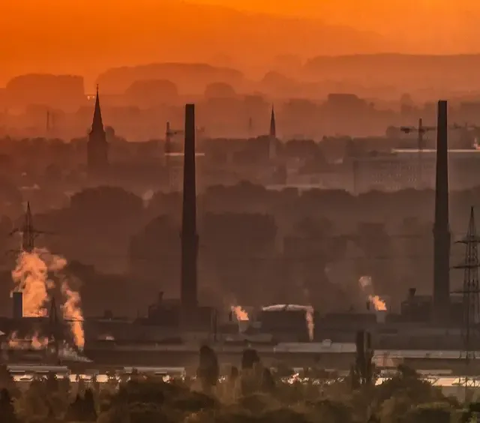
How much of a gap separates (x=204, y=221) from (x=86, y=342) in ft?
2.78

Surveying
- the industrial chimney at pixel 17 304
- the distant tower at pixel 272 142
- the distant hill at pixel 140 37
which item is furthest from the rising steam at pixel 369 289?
the industrial chimney at pixel 17 304

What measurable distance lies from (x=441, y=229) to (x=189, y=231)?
4.10 ft

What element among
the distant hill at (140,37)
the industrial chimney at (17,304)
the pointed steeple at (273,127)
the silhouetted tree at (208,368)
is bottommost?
the silhouetted tree at (208,368)

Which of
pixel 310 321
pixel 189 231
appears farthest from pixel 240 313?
pixel 189 231

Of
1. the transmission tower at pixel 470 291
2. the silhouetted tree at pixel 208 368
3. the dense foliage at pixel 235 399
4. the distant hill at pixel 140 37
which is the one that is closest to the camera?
the dense foliage at pixel 235 399

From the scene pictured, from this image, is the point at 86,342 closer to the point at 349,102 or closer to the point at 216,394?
the point at 216,394

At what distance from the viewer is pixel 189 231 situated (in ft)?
24.3

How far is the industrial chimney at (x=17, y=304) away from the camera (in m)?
7.42

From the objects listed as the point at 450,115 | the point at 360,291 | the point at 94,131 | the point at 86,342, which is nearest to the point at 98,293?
the point at 86,342

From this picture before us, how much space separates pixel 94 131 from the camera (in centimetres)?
736

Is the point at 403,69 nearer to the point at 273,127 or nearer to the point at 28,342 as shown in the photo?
the point at 273,127

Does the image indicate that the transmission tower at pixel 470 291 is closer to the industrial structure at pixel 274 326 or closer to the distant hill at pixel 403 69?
the industrial structure at pixel 274 326

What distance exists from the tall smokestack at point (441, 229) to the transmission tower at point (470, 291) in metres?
0.08

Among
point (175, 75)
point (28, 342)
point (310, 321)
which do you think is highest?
point (175, 75)
